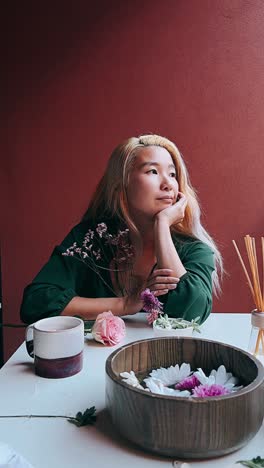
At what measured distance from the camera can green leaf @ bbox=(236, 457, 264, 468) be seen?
1.76 feet

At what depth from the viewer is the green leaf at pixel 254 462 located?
0.54 metres

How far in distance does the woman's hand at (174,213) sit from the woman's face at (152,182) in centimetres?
2

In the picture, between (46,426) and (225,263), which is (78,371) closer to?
(46,426)

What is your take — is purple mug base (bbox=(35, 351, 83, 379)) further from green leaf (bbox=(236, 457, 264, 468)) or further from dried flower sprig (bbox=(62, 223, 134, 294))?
dried flower sprig (bbox=(62, 223, 134, 294))

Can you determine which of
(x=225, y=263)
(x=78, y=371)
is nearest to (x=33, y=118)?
(x=225, y=263)

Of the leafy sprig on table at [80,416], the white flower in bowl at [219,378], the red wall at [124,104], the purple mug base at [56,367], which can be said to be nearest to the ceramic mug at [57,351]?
the purple mug base at [56,367]

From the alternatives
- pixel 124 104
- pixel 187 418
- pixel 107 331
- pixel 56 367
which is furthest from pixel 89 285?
pixel 124 104

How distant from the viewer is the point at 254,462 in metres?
0.55

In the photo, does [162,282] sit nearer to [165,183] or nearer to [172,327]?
[172,327]

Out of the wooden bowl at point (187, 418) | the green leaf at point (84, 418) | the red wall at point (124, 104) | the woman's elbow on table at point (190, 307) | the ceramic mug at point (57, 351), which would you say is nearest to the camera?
the wooden bowl at point (187, 418)

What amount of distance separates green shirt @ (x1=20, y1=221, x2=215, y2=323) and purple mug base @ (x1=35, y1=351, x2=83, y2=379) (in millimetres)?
349

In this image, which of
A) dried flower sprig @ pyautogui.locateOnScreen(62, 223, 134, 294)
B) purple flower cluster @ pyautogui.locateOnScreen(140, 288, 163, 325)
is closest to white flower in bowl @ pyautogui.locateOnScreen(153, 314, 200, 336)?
purple flower cluster @ pyautogui.locateOnScreen(140, 288, 163, 325)

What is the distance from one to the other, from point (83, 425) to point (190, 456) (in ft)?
0.58

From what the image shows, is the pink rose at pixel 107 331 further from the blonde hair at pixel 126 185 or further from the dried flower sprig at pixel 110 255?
the blonde hair at pixel 126 185
